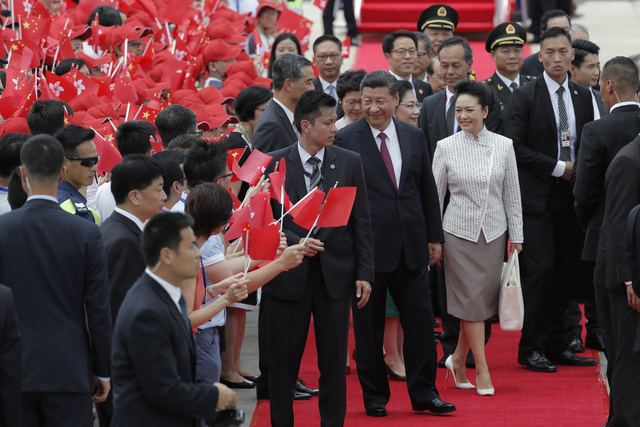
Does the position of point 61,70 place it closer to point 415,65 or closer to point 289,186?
point 415,65

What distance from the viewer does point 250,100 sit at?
22.4 ft

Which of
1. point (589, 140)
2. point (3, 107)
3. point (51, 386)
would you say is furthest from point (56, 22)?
point (51, 386)

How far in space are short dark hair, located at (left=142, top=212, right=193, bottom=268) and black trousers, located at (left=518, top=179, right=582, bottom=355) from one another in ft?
12.6

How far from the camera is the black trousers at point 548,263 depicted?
6.79 metres

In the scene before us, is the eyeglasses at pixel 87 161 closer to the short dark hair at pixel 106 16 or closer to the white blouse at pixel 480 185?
the white blouse at pixel 480 185

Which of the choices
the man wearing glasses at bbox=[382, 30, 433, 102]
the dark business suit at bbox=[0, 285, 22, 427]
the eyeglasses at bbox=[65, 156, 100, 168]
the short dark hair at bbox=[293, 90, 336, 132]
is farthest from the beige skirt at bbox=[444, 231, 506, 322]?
the dark business suit at bbox=[0, 285, 22, 427]

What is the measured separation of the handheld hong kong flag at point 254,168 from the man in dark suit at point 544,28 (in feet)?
13.8

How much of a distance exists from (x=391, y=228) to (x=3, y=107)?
271 centimetres

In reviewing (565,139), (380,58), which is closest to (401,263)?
(565,139)

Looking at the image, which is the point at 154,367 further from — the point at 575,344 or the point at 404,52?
the point at 404,52

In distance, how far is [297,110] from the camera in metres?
5.36

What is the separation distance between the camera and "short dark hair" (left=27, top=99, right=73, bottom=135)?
5.96 m

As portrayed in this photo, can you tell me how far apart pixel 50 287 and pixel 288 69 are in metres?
2.87

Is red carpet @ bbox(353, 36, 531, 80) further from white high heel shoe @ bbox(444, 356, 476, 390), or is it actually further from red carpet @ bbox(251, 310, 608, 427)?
white high heel shoe @ bbox(444, 356, 476, 390)
